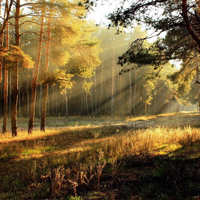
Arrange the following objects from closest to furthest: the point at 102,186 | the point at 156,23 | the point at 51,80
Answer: the point at 102,186
the point at 156,23
the point at 51,80

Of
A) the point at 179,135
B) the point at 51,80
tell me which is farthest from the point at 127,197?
the point at 51,80

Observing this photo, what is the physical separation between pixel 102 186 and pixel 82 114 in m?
33.3

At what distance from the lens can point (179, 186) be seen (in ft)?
12.2

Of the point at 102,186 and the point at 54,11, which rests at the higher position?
the point at 54,11

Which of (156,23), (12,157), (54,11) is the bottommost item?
(12,157)

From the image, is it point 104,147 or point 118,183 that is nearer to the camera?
point 118,183

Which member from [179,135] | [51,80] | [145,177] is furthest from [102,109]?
[145,177]

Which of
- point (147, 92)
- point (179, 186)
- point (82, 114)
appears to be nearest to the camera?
point (179, 186)

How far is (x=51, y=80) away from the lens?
11.8 m

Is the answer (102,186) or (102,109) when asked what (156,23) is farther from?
(102,109)

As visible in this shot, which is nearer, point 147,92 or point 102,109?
point 147,92

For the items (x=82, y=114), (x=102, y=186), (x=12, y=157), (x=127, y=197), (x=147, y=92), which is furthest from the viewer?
(x=82, y=114)

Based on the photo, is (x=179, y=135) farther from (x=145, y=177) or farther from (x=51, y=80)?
(x=51, y=80)

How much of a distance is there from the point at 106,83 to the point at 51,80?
2664 cm
